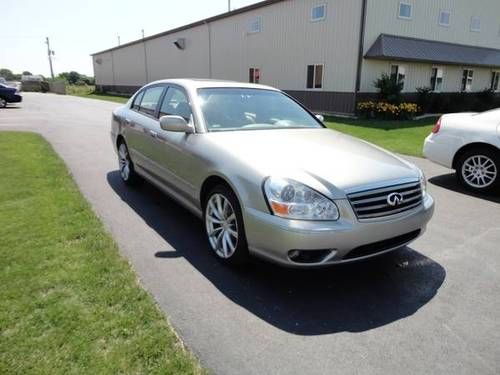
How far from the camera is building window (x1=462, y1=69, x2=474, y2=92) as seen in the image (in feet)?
75.4

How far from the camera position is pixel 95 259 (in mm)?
3576

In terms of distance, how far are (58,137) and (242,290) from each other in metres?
9.59

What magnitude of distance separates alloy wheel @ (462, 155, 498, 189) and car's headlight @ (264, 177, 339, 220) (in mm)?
4453

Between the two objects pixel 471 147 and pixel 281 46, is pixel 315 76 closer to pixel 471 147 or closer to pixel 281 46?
pixel 281 46

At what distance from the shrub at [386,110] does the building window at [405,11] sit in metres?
4.69

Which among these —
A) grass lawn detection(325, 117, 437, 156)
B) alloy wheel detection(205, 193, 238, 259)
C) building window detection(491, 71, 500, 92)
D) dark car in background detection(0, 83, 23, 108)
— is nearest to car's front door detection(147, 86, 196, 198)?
alloy wheel detection(205, 193, 238, 259)

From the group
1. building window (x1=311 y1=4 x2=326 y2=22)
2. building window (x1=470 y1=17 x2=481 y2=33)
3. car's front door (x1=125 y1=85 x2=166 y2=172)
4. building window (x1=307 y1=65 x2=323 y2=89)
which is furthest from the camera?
building window (x1=470 y1=17 x2=481 y2=33)

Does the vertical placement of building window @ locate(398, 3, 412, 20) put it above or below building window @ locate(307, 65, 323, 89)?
above

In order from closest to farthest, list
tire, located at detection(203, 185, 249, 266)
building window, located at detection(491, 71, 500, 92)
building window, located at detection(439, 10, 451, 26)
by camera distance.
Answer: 1. tire, located at detection(203, 185, 249, 266)
2. building window, located at detection(439, 10, 451, 26)
3. building window, located at detection(491, 71, 500, 92)

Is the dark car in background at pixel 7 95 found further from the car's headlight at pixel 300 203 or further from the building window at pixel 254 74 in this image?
the car's headlight at pixel 300 203

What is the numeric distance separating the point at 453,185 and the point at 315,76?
557 inches

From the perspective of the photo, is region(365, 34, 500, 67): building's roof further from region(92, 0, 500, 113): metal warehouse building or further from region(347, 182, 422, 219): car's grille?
region(347, 182, 422, 219): car's grille

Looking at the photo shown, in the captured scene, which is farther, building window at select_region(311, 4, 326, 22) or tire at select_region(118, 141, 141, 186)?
building window at select_region(311, 4, 326, 22)

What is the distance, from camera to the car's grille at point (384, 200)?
3.05 meters
